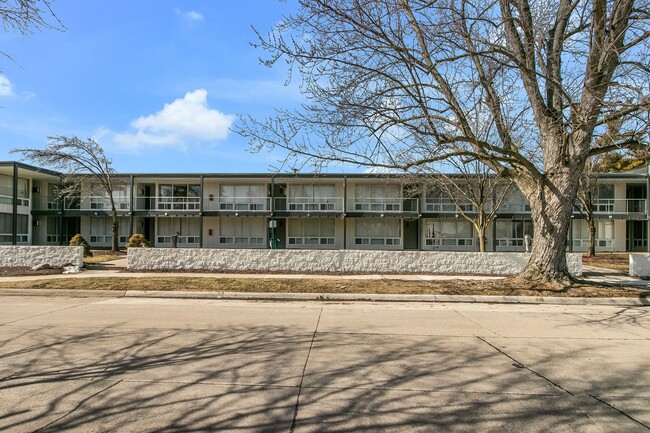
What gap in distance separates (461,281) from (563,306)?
359 centimetres

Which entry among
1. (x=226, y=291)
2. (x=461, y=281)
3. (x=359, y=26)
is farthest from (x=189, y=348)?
(x=461, y=281)

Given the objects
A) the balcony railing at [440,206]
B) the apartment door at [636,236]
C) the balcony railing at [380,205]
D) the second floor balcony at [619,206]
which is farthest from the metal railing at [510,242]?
the apartment door at [636,236]

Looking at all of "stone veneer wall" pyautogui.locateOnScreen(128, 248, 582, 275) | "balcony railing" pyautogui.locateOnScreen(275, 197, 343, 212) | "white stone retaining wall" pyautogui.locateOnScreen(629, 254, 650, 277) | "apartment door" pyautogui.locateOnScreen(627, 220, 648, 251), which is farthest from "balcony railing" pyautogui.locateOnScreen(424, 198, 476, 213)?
"white stone retaining wall" pyautogui.locateOnScreen(629, 254, 650, 277)

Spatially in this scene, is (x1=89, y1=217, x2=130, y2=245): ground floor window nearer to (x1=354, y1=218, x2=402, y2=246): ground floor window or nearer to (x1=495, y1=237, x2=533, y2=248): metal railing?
(x1=354, y1=218, x2=402, y2=246): ground floor window

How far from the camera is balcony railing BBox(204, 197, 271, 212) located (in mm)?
34875

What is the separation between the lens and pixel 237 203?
35.0 m

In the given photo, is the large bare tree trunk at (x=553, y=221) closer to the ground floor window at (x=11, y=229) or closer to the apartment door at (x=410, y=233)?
the apartment door at (x=410, y=233)

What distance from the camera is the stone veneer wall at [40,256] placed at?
1777cm

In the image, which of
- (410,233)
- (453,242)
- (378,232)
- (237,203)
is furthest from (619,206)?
(237,203)

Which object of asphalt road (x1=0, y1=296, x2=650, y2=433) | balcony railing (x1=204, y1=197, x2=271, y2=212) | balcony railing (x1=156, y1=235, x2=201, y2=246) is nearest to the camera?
asphalt road (x1=0, y1=296, x2=650, y2=433)

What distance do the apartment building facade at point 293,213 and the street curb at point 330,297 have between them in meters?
19.9

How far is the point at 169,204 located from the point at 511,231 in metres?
27.4

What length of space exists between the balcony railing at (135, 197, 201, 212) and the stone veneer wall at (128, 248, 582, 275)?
57.7 ft

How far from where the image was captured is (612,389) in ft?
15.3
